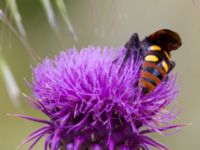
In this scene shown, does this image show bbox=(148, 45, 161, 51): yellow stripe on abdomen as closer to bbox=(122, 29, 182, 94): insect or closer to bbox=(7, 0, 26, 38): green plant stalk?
bbox=(122, 29, 182, 94): insect

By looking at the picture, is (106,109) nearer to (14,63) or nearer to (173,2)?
(173,2)

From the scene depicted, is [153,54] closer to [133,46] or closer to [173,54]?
[133,46]

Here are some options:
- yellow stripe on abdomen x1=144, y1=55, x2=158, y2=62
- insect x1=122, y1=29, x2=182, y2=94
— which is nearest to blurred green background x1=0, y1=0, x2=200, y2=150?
insect x1=122, y1=29, x2=182, y2=94

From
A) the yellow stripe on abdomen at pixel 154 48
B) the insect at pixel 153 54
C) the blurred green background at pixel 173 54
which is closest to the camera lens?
the insect at pixel 153 54

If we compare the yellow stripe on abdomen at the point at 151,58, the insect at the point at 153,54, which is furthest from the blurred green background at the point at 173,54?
the yellow stripe on abdomen at the point at 151,58

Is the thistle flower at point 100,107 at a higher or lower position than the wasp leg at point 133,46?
lower

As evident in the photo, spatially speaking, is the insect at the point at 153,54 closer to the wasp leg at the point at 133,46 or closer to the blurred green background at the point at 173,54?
the wasp leg at the point at 133,46

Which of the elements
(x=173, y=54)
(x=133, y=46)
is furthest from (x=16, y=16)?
(x=173, y=54)
